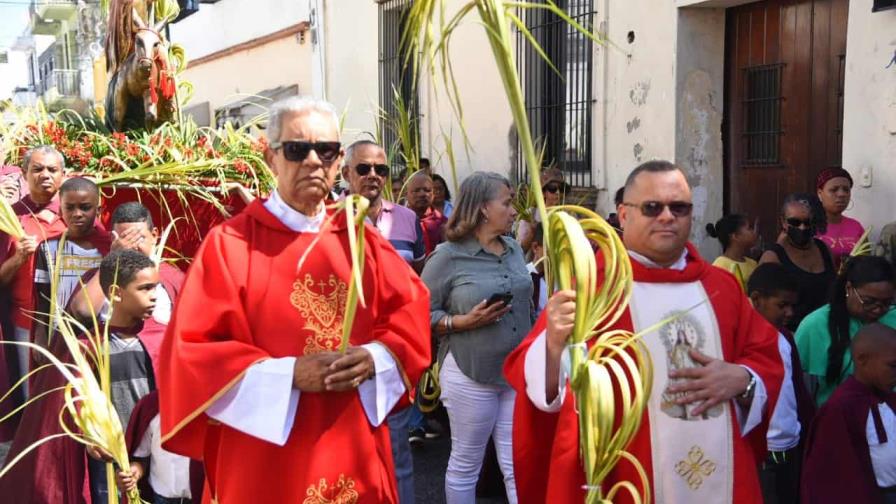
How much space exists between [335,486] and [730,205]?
6711mm

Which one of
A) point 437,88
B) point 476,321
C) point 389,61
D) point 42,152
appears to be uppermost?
point 389,61

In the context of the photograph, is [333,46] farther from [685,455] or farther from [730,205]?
[685,455]

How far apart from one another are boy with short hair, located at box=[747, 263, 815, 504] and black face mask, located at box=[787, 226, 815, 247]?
1131 mm

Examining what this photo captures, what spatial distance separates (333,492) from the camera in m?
3.27

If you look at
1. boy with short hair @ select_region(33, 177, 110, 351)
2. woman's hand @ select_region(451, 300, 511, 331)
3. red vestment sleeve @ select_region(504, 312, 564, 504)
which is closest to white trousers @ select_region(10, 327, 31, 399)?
boy with short hair @ select_region(33, 177, 110, 351)

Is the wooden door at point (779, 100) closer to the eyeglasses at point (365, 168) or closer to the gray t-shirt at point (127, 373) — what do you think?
the eyeglasses at point (365, 168)

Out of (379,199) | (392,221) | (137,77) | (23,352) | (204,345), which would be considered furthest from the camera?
(137,77)

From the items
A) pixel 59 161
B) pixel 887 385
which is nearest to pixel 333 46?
pixel 59 161

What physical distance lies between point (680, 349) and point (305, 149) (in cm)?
134

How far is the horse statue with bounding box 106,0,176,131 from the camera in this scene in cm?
777

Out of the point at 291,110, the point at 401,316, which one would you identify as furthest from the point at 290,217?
the point at 401,316

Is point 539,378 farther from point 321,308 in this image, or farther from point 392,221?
point 392,221

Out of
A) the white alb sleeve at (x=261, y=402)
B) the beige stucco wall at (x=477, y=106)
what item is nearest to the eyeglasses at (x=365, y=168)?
the white alb sleeve at (x=261, y=402)

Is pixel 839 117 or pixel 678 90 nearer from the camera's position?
pixel 839 117
